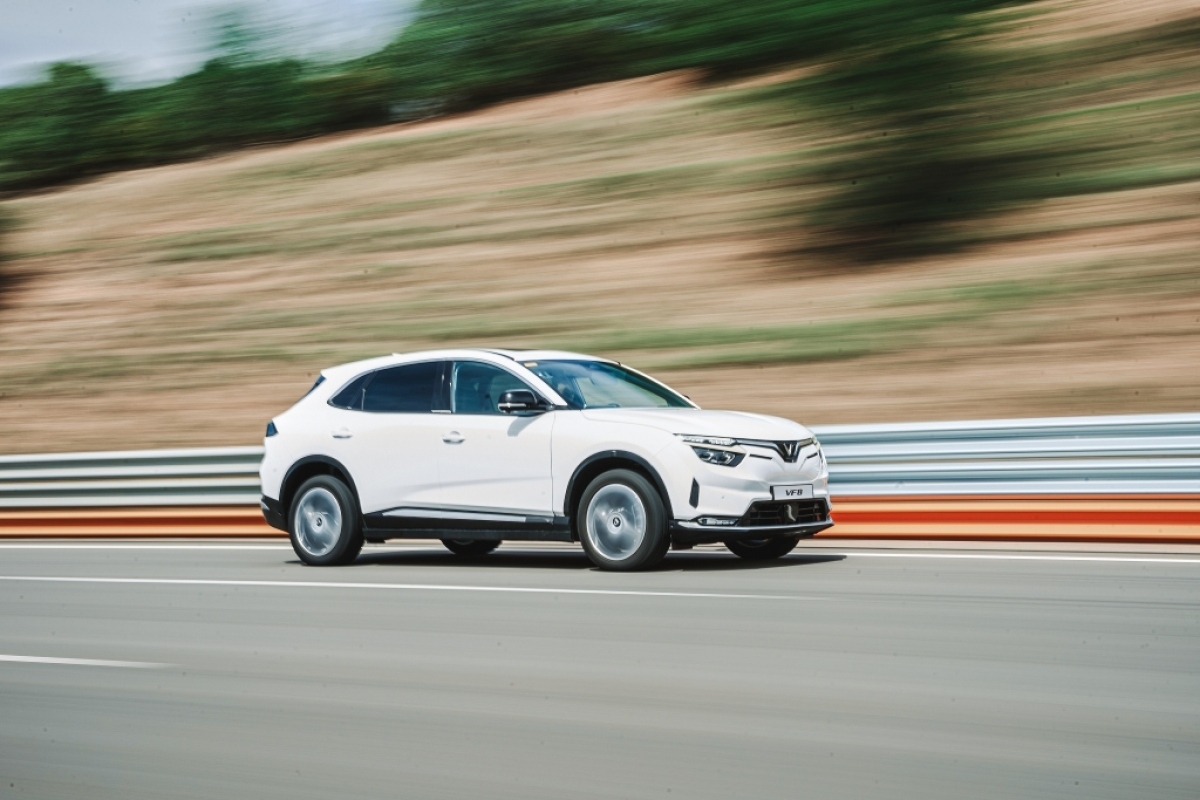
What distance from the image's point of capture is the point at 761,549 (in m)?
11.5

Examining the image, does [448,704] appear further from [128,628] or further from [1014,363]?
[1014,363]

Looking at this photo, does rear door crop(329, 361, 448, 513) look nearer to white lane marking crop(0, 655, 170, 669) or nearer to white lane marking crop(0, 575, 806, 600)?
white lane marking crop(0, 575, 806, 600)

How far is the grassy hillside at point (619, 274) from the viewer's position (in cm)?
1673

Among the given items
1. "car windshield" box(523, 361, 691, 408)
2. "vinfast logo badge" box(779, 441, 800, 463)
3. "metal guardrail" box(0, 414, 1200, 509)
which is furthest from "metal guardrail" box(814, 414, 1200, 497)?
"vinfast logo badge" box(779, 441, 800, 463)

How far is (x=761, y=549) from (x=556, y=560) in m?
1.69

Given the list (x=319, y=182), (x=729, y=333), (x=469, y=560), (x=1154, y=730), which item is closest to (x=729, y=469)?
(x=469, y=560)

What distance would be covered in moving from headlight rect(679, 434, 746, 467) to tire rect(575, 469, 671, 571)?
1.38ft

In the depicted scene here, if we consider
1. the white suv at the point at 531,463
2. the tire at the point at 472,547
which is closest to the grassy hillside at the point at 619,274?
the tire at the point at 472,547

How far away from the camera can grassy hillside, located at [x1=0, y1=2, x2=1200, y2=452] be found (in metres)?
16.7

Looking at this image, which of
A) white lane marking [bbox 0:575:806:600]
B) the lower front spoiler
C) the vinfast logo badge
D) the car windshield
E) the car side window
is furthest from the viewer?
the car side window

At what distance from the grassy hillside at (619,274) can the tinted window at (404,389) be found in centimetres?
634

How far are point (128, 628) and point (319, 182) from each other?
20368 millimetres

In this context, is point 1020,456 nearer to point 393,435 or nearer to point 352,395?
point 393,435

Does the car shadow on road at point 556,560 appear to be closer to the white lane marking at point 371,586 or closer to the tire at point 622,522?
the tire at point 622,522
